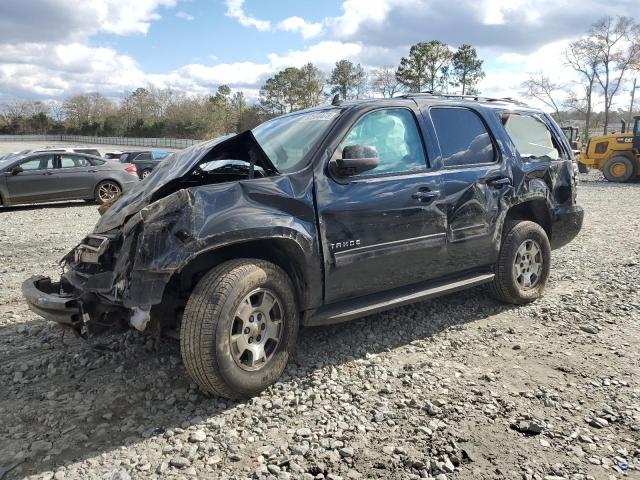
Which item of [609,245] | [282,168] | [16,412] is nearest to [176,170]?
[282,168]

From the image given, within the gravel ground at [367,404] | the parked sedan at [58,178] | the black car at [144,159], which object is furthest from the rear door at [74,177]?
the black car at [144,159]

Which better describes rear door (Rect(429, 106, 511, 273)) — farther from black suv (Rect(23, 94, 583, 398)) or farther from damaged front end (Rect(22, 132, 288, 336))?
damaged front end (Rect(22, 132, 288, 336))

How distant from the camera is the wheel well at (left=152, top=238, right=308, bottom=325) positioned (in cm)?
341

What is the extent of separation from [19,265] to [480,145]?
18.7 feet

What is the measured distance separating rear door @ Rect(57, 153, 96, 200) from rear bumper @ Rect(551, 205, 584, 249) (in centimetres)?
1135

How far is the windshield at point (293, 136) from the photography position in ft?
12.5

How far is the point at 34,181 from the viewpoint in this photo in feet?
40.9

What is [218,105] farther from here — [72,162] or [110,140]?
[72,162]

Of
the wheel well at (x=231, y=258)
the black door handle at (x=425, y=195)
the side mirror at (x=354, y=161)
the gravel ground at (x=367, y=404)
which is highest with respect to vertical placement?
the side mirror at (x=354, y=161)

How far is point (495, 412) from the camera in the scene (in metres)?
3.19

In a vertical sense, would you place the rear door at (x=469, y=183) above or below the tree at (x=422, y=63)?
below

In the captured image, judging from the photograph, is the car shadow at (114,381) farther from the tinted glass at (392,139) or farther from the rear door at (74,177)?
the rear door at (74,177)

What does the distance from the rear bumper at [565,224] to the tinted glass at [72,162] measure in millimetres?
11718

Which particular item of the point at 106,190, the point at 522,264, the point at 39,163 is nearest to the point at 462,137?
the point at 522,264
